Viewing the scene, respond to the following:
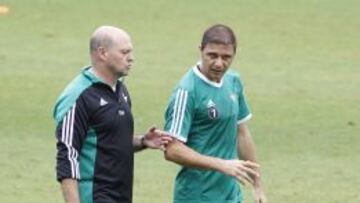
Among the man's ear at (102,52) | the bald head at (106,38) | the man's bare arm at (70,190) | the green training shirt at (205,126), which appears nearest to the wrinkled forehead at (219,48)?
the green training shirt at (205,126)

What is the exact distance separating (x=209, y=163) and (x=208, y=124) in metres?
0.41

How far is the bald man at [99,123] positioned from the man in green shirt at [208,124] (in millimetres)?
644

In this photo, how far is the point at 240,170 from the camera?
8.36 metres

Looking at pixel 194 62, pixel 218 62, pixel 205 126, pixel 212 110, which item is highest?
pixel 218 62

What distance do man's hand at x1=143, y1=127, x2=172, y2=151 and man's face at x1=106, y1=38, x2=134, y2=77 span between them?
559 millimetres

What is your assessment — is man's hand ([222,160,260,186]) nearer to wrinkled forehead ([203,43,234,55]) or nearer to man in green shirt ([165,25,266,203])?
man in green shirt ([165,25,266,203])

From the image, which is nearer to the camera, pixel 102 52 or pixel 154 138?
pixel 102 52

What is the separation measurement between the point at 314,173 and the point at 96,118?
522 cm

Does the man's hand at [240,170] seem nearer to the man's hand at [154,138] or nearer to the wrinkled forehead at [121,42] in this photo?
the man's hand at [154,138]

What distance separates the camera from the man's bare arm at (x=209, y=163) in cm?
838

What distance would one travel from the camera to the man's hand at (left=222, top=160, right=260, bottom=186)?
835cm

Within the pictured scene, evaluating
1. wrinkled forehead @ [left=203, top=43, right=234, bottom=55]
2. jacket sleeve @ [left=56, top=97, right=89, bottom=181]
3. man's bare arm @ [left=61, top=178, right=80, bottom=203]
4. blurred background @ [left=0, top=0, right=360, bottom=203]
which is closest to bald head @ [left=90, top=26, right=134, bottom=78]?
jacket sleeve @ [left=56, top=97, right=89, bottom=181]

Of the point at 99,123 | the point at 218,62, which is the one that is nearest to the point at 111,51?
the point at 99,123

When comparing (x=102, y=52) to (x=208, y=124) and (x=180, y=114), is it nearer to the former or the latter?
(x=180, y=114)
